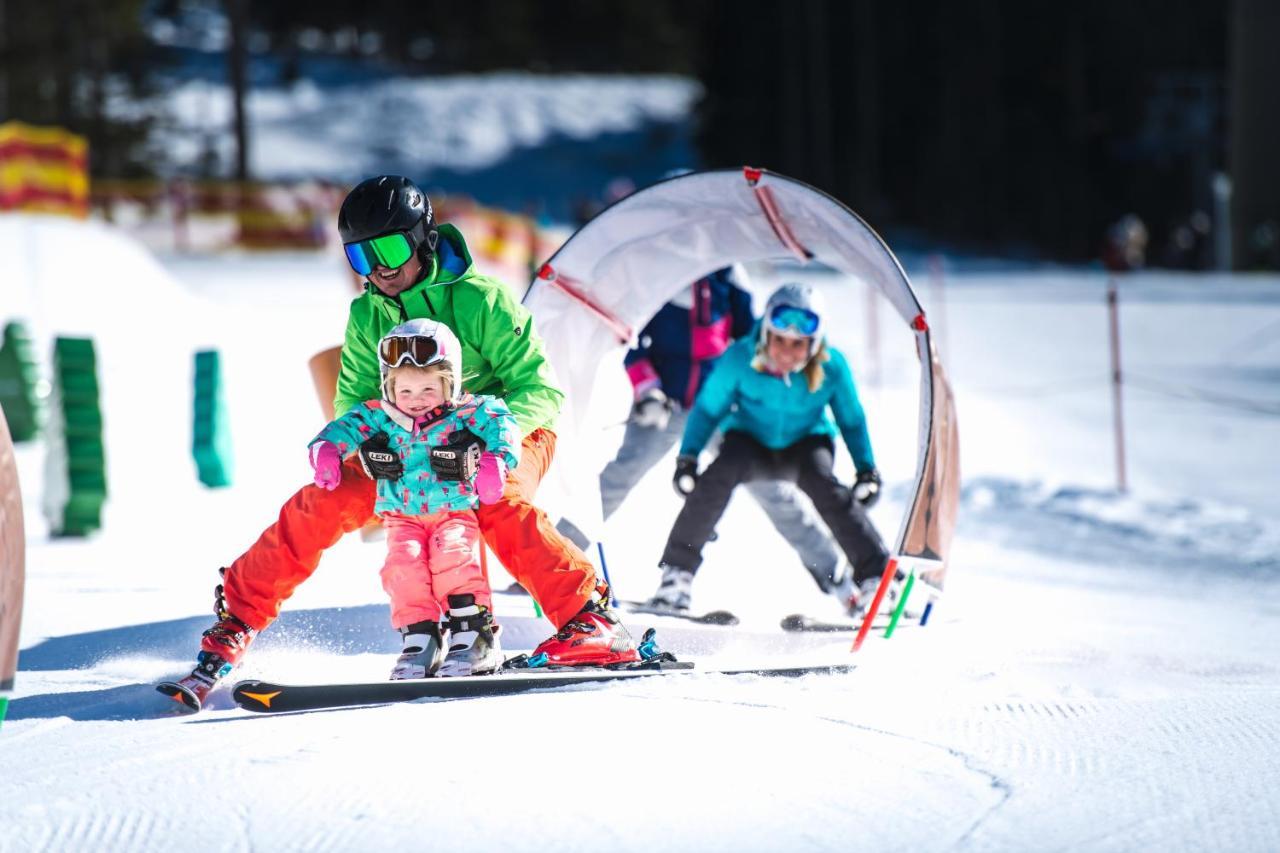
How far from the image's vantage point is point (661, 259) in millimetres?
7078

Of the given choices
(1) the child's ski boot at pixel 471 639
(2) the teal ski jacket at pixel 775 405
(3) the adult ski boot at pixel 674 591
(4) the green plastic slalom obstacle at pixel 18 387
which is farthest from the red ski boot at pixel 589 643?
(4) the green plastic slalom obstacle at pixel 18 387

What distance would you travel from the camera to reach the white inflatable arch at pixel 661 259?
19.4ft

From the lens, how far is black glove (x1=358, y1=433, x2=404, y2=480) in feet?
15.9

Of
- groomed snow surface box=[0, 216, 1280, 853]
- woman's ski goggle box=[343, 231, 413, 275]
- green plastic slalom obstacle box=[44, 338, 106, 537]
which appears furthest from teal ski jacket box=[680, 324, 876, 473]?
green plastic slalom obstacle box=[44, 338, 106, 537]

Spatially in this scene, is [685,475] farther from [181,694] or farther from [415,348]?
[181,694]

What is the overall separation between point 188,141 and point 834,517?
65131 mm

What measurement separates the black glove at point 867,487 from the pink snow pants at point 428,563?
2046 mm

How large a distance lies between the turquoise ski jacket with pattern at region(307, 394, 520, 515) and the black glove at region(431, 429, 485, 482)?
0.10 feet

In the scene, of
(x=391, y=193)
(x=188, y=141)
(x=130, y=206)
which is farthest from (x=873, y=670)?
(x=188, y=141)

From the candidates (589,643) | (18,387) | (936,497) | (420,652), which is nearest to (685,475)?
(936,497)

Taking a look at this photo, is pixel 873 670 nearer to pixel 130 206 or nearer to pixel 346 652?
pixel 346 652

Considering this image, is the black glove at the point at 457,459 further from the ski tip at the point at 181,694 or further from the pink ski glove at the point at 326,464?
the ski tip at the point at 181,694

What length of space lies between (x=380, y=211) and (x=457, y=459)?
920 mm

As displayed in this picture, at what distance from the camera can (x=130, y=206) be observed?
116ft
